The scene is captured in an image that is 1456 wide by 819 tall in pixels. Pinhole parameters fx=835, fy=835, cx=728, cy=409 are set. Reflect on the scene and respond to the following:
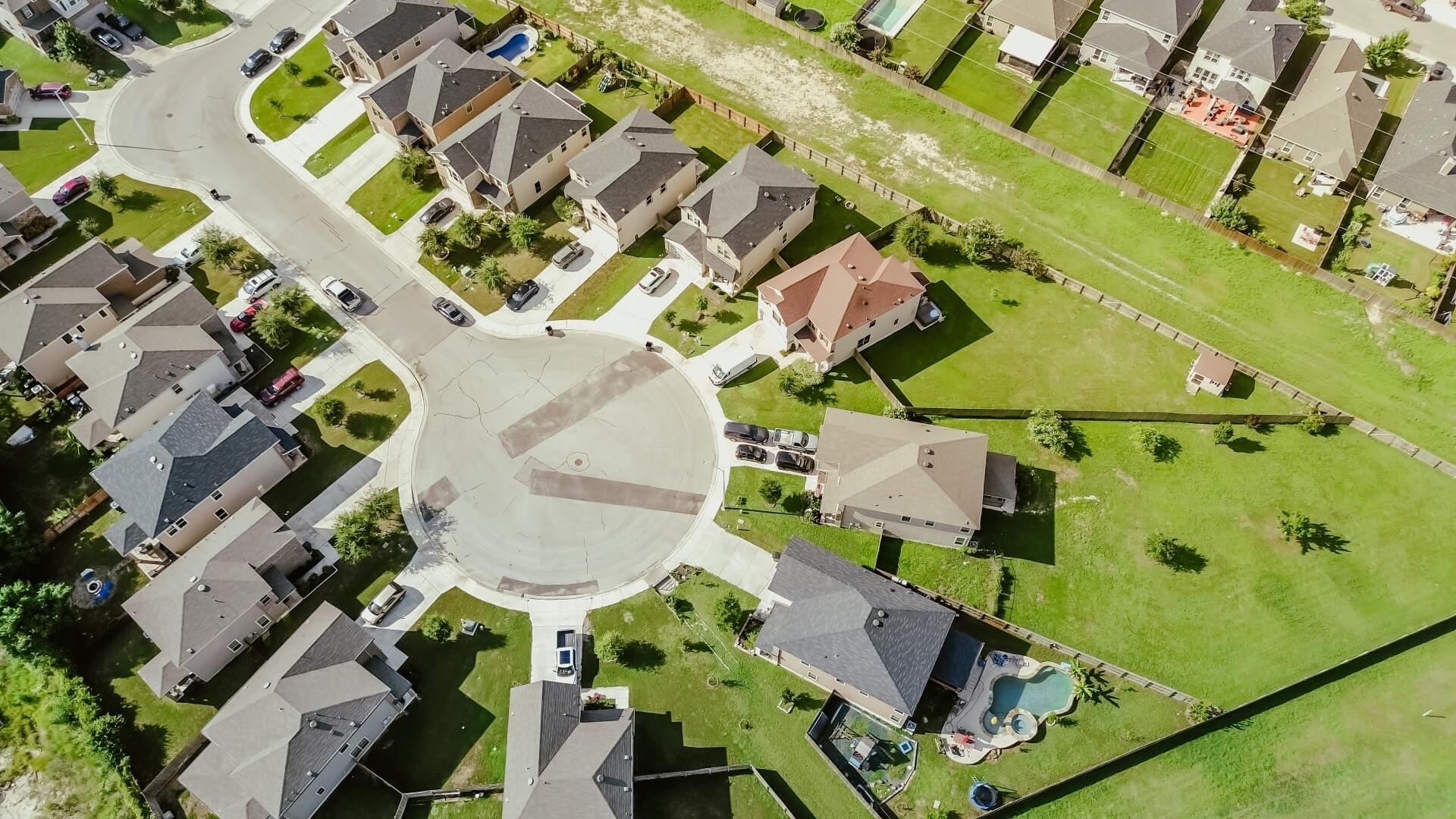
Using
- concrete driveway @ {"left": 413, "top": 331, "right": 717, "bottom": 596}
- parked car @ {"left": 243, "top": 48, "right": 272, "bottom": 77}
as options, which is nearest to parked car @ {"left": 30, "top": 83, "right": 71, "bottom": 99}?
parked car @ {"left": 243, "top": 48, "right": 272, "bottom": 77}

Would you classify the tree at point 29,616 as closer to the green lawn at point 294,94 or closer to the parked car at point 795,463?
the green lawn at point 294,94

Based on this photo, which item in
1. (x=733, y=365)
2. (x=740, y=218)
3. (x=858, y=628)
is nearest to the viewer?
(x=858, y=628)

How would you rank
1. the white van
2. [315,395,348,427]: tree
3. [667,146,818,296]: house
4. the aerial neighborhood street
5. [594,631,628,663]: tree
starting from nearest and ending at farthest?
the aerial neighborhood street → [594,631,628,663]: tree → [315,395,348,427]: tree → the white van → [667,146,818,296]: house

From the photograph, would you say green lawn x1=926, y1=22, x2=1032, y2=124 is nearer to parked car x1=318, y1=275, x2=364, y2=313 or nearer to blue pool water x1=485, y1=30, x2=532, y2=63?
blue pool water x1=485, y1=30, x2=532, y2=63

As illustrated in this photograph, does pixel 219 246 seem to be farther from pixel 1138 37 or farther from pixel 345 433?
pixel 1138 37

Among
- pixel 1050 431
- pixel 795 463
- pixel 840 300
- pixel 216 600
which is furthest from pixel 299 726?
pixel 1050 431

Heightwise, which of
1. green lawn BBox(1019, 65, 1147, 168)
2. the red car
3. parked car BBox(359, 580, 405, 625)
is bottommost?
parked car BBox(359, 580, 405, 625)

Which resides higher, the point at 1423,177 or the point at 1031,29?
the point at 1031,29
